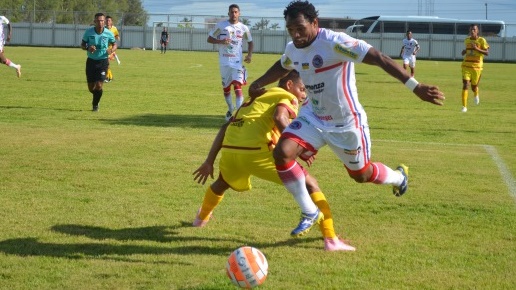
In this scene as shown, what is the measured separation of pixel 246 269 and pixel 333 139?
1823mm

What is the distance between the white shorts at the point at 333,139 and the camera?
22.7ft

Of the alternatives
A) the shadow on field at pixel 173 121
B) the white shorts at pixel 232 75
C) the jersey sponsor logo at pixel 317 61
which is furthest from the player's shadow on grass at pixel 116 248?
the white shorts at pixel 232 75

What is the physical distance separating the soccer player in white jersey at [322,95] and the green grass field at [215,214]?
0.78m

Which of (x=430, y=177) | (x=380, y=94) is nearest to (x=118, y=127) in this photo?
(x=430, y=177)

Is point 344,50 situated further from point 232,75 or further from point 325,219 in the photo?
point 232,75

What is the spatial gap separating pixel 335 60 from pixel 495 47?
2603 inches

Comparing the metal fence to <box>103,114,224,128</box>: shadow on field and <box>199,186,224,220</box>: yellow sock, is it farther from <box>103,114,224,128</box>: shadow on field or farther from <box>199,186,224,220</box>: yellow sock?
<box>199,186,224,220</box>: yellow sock

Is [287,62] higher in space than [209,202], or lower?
higher

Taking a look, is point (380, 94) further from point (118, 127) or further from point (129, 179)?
point (129, 179)

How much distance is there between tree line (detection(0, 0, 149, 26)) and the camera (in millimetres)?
78750

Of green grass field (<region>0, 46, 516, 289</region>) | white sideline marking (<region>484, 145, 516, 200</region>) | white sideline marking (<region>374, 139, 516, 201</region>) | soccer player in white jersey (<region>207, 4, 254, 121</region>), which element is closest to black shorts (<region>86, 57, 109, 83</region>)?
green grass field (<region>0, 46, 516, 289</region>)

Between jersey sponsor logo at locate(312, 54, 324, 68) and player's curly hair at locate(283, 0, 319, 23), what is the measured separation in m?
0.30

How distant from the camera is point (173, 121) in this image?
1686 cm

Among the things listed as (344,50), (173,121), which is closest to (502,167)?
(344,50)
